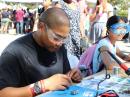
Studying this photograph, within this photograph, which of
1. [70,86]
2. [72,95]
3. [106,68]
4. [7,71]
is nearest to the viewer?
[7,71]

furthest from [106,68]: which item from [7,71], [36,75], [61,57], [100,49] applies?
[7,71]

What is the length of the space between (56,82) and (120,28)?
159 cm

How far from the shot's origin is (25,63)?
2.69 meters

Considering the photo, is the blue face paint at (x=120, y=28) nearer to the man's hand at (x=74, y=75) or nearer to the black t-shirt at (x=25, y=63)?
the man's hand at (x=74, y=75)

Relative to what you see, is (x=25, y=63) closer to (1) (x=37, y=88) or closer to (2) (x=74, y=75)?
(1) (x=37, y=88)

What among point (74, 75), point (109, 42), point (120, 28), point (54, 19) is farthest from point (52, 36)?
point (109, 42)

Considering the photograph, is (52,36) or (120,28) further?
(120,28)

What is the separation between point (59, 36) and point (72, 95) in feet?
1.37

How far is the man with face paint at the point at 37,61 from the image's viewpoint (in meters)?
2.56

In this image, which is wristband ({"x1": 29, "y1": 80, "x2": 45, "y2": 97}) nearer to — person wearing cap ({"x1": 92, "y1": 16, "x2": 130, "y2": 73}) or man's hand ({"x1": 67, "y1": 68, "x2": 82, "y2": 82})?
man's hand ({"x1": 67, "y1": 68, "x2": 82, "y2": 82})

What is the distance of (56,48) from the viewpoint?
2699 mm

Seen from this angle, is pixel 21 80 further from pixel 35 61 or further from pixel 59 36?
pixel 59 36

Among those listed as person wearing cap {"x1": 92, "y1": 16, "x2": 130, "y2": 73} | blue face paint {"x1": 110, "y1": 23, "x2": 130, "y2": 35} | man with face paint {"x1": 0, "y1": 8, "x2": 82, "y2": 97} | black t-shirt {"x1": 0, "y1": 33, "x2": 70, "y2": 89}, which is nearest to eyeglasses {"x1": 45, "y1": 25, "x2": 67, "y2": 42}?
man with face paint {"x1": 0, "y1": 8, "x2": 82, "y2": 97}

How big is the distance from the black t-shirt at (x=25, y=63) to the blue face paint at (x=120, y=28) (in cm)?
135
